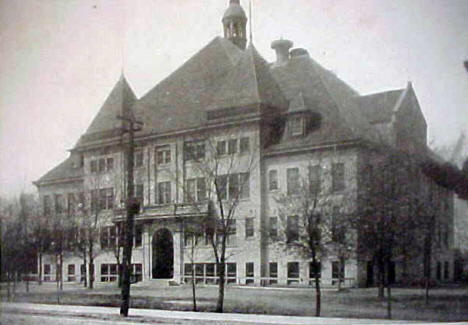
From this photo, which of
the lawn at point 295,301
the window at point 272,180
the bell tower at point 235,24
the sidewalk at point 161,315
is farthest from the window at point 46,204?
the bell tower at point 235,24

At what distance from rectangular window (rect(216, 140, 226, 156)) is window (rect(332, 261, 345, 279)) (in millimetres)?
1576

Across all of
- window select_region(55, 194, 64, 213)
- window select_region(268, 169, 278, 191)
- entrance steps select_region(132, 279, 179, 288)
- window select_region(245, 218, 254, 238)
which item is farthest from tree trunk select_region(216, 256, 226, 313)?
window select_region(55, 194, 64, 213)

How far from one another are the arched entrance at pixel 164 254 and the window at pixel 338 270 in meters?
1.74

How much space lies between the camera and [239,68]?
707 cm

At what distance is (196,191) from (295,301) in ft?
4.98

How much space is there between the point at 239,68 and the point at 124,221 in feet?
6.67

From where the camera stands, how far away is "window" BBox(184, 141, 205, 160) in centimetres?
728

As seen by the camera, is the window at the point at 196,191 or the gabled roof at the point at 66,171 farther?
the gabled roof at the point at 66,171

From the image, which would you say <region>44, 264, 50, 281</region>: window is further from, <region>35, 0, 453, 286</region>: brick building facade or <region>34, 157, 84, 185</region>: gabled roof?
<region>34, 157, 84, 185</region>: gabled roof

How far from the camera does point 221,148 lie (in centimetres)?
718

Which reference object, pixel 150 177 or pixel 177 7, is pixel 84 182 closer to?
pixel 150 177

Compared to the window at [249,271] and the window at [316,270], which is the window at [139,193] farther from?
the window at [316,270]

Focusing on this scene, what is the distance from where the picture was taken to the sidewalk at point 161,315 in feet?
21.5

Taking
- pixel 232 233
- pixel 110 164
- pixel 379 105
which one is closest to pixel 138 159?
pixel 110 164
